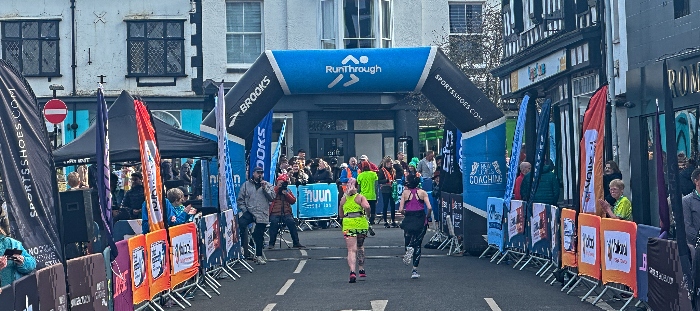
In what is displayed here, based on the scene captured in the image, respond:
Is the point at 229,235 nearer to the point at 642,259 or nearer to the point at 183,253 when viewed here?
the point at 183,253

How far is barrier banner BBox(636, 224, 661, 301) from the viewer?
12172 millimetres

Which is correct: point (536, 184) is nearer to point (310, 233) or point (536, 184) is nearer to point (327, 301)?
point (327, 301)

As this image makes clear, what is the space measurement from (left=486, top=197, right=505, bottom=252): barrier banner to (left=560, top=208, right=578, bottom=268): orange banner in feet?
12.4

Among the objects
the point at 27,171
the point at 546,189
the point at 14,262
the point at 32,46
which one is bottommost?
the point at 14,262

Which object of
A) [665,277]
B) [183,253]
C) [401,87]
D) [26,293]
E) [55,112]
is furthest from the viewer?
[55,112]

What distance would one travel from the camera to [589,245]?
Result: 1452cm

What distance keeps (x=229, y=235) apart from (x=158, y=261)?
552cm

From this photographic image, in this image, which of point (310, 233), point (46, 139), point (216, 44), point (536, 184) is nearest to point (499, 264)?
point (536, 184)

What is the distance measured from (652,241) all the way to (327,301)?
4.84 metres

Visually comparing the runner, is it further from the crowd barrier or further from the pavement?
the crowd barrier

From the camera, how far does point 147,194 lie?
14.7m

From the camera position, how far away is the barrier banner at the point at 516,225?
18.7 meters

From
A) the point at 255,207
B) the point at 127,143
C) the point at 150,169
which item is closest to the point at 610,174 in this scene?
the point at 255,207

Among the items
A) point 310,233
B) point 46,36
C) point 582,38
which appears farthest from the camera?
point 46,36
